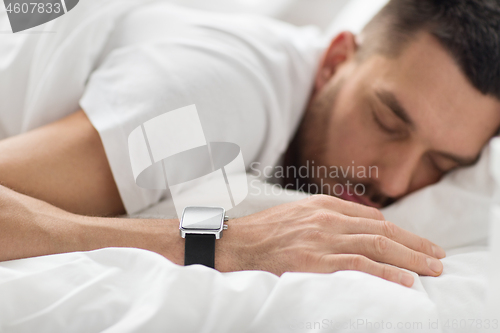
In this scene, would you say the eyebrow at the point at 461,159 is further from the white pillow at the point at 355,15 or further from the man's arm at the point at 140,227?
the white pillow at the point at 355,15

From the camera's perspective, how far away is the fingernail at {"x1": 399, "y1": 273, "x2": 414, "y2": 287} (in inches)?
18.3

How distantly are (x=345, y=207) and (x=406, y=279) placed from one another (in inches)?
5.8

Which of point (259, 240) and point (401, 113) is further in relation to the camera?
point (401, 113)

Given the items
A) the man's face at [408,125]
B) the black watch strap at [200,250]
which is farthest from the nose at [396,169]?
the black watch strap at [200,250]

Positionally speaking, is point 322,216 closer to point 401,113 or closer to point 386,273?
point 386,273

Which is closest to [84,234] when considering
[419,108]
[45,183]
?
[45,183]

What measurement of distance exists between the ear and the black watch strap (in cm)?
60

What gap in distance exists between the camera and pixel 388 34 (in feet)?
2.91

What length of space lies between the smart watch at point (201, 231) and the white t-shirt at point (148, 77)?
13 centimetres

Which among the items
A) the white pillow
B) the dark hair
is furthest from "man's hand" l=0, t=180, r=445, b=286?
the white pillow

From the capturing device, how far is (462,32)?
0.78 meters

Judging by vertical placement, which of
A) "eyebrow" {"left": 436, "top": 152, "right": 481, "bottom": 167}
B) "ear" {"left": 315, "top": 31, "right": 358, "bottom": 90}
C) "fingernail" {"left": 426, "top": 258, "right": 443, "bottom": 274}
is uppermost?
"ear" {"left": 315, "top": 31, "right": 358, "bottom": 90}

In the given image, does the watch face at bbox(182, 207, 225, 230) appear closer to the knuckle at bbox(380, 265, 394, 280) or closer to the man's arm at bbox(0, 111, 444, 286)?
the man's arm at bbox(0, 111, 444, 286)

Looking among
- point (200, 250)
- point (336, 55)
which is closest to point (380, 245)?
point (200, 250)
